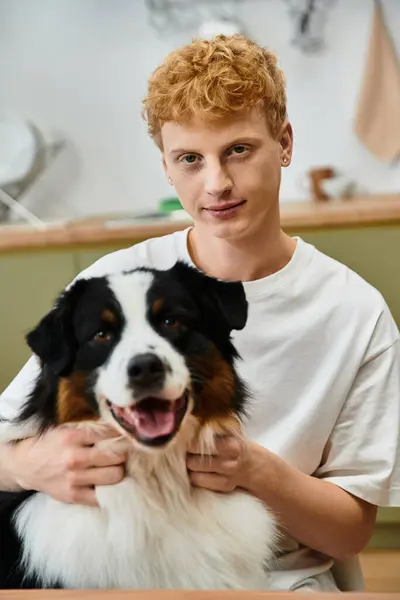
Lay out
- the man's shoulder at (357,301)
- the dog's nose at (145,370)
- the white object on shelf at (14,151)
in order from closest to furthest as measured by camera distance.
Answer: the dog's nose at (145,370) < the man's shoulder at (357,301) < the white object on shelf at (14,151)

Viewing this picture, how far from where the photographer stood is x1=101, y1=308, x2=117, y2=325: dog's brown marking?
0.76 metres

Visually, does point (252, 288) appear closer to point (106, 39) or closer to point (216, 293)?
point (216, 293)

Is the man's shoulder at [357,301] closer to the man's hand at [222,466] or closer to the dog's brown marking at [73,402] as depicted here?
the man's hand at [222,466]

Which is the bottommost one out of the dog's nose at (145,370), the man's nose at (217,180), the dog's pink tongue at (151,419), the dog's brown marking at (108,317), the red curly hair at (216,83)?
the dog's pink tongue at (151,419)

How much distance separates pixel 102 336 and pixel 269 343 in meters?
0.24

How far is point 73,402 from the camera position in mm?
771

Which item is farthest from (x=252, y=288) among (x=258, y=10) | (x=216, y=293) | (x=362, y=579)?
(x=258, y=10)

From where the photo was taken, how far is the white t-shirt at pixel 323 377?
90 centimetres

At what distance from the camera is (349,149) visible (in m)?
1.38

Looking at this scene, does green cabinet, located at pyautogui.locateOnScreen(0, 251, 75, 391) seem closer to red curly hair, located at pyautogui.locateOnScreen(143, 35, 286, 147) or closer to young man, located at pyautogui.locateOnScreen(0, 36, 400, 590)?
young man, located at pyautogui.locateOnScreen(0, 36, 400, 590)

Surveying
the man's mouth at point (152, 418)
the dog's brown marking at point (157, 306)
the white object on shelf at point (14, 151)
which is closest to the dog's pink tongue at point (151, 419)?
the man's mouth at point (152, 418)

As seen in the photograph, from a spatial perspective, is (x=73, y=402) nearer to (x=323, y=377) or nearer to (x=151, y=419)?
(x=151, y=419)

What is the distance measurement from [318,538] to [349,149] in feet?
2.47

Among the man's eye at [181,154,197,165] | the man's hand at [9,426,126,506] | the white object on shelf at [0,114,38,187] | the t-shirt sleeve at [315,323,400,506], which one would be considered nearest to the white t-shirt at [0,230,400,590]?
the t-shirt sleeve at [315,323,400,506]
